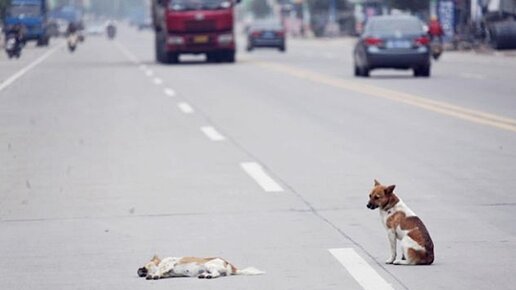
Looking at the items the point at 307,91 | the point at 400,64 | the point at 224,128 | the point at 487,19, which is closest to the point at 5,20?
the point at 487,19

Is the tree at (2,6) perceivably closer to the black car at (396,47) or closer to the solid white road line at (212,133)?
the black car at (396,47)

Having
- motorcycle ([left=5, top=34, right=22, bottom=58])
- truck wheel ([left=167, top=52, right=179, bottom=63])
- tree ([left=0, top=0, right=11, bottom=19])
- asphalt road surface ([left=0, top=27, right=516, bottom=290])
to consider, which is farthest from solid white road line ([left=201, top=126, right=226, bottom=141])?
tree ([left=0, top=0, right=11, bottom=19])

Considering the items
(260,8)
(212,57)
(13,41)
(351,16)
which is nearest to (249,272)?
(212,57)

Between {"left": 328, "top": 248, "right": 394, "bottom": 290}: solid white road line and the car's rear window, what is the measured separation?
29266 millimetres

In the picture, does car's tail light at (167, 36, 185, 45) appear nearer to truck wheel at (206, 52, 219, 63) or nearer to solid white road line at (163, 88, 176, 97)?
truck wheel at (206, 52, 219, 63)

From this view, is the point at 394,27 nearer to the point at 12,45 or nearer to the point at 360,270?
the point at 12,45

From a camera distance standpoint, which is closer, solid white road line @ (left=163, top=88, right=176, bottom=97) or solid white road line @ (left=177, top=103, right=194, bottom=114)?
solid white road line @ (left=177, top=103, right=194, bottom=114)

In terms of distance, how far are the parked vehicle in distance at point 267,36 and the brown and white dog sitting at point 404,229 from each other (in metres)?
64.9

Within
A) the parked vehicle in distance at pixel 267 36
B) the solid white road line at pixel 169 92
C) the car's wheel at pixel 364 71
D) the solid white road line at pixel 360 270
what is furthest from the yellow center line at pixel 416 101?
the parked vehicle in distance at pixel 267 36

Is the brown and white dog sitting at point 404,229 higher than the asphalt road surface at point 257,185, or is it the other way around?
the brown and white dog sitting at point 404,229

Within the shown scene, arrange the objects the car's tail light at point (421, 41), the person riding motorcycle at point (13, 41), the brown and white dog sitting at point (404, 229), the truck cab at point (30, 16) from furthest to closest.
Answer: the truck cab at point (30, 16)
the person riding motorcycle at point (13, 41)
the car's tail light at point (421, 41)
the brown and white dog sitting at point (404, 229)

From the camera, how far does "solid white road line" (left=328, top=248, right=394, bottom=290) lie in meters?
8.57

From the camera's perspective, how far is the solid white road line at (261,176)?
1383 cm

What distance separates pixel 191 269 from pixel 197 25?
41374 mm
